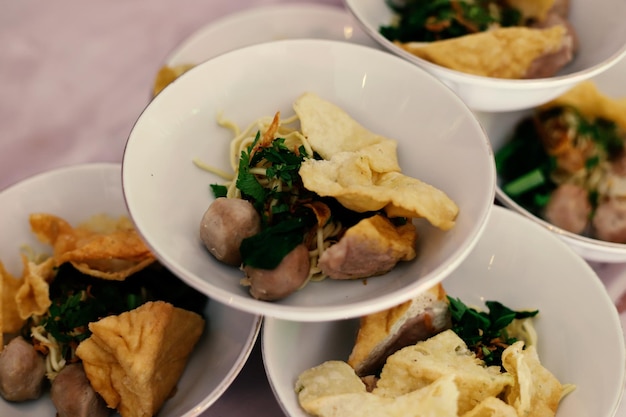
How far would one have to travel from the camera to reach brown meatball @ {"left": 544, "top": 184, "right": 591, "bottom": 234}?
1.43 meters

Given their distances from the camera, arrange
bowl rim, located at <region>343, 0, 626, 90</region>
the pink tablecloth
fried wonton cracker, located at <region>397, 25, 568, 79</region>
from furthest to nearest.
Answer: the pink tablecloth
fried wonton cracker, located at <region>397, 25, 568, 79</region>
bowl rim, located at <region>343, 0, 626, 90</region>

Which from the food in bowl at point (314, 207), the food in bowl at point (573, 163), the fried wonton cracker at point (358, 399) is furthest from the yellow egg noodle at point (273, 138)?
the food in bowl at point (573, 163)

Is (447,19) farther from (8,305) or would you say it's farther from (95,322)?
(8,305)

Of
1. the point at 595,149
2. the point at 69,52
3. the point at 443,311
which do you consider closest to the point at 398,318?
the point at 443,311

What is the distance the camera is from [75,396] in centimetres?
104

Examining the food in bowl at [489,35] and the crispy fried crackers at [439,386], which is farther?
the food in bowl at [489,35]

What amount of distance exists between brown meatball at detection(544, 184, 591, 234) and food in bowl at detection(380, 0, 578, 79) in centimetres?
30

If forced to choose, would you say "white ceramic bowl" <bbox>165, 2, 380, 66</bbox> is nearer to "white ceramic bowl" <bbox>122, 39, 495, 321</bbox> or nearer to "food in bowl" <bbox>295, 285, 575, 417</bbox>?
"white ceramic bowl" <bbox>122, 39, 495, 321</bbox>

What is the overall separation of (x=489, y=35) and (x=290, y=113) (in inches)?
21.4

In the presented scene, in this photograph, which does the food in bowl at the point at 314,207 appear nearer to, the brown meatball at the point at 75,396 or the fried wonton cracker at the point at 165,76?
the brown meatball at the point at 75,396

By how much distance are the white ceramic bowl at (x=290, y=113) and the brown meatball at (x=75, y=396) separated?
0.34m

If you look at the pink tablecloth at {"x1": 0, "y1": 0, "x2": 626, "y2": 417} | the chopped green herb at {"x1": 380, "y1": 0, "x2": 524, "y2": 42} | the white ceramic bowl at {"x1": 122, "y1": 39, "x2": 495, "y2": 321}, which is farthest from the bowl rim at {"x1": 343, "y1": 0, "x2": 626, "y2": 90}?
the pink tablecloth at {"x1": 0, "y1": 0, "x2": 626, "y2": 417}

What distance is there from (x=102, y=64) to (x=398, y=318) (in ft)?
4.21

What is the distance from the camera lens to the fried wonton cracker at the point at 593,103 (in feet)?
5.10
